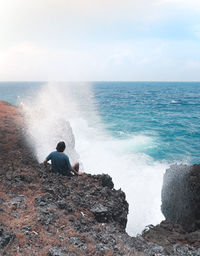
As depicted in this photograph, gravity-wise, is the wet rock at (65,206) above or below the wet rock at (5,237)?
below

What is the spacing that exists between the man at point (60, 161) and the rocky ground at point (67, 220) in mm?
359

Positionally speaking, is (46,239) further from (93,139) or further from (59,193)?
(93,139)

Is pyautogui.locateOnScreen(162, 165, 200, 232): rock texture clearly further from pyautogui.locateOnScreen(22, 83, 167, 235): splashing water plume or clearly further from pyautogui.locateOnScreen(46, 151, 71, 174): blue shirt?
pyautogui.locateOnScreen(46, 151, 71, 174): blue shirt

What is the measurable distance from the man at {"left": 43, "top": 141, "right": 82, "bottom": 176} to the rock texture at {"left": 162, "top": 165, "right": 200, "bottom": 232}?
6.18 meters

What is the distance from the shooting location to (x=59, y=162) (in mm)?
9312

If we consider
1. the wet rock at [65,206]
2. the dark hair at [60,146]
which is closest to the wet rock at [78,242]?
the wet rock at [65,206]

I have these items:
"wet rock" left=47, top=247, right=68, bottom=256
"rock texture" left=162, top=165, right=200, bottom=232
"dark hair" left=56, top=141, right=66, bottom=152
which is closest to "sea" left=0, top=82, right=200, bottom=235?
"rock texture" left=162, top=165, right=200, bottom=232

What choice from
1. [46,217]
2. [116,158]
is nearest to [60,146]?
[46,217]

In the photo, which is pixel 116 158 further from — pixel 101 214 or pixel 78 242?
pixel 78 242

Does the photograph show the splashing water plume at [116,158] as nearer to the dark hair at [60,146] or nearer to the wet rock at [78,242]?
the dark hair at [60,146]

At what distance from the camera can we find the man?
29.9 ft

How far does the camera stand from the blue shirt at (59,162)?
9.13m

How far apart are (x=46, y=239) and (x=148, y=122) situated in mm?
37207

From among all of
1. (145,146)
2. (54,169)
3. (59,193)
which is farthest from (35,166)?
(145,146)
